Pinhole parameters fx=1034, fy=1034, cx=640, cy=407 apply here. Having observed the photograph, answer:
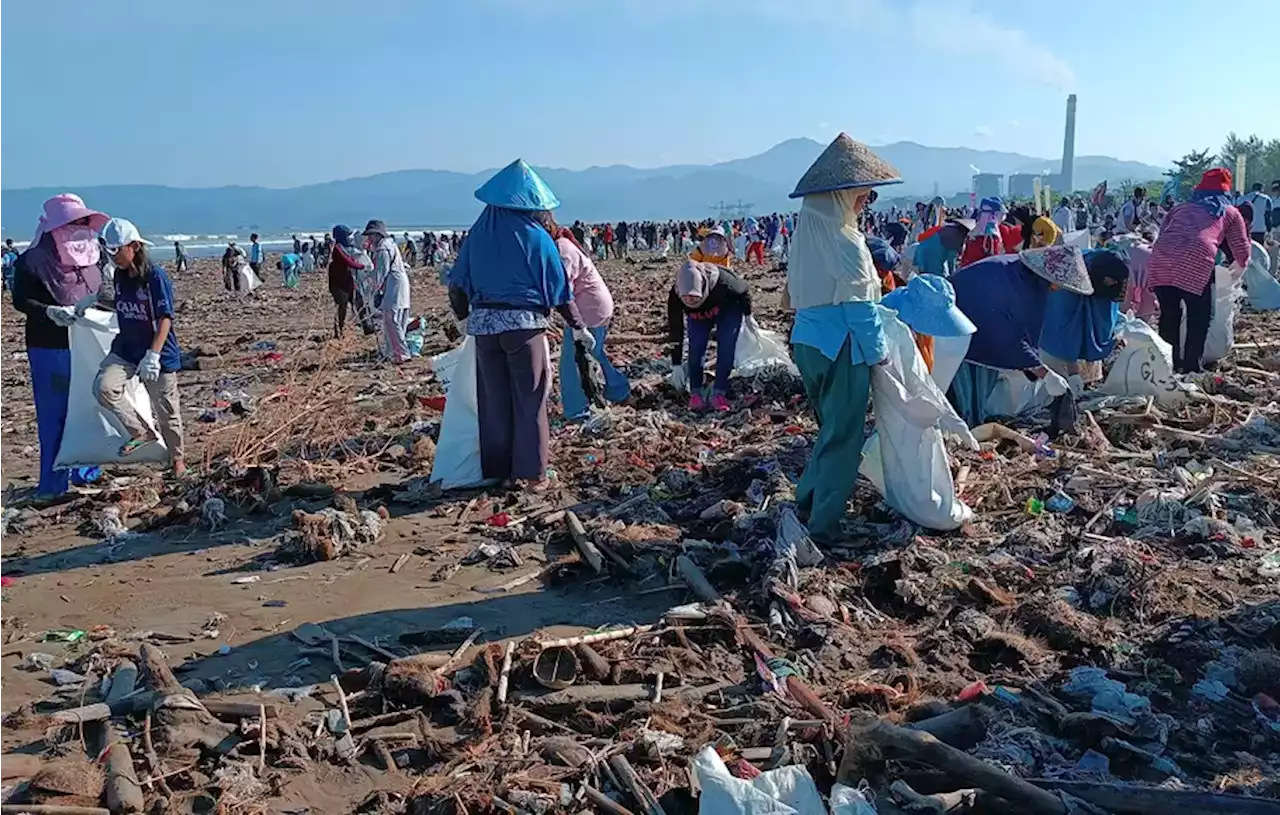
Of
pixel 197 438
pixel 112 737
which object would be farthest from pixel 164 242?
pixel 112 737

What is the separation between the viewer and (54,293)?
626 centimetres

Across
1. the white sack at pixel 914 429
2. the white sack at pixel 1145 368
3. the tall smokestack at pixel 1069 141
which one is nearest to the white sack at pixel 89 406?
the white sack at pixel 914 429

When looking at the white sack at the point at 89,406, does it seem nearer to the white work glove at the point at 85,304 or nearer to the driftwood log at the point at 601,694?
the white work glove at the point at 85,304

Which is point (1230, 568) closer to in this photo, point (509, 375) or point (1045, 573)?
point (1045, 573)

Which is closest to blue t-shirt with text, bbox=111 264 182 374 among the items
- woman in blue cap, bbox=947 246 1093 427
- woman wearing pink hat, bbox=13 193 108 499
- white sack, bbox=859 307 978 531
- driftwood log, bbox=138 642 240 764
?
woman wearing pink hat, bbox=13 193 108 499

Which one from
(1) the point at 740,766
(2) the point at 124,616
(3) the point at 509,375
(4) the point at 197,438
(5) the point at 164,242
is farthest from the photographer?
(5) the point at 164,242

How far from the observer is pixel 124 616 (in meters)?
4.54

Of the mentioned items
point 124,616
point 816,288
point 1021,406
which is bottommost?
point 124,616

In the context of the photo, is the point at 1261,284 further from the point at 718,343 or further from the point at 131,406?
the point at 131,406

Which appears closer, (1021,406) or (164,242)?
(1021,406)

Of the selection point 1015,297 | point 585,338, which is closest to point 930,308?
point 1015,297

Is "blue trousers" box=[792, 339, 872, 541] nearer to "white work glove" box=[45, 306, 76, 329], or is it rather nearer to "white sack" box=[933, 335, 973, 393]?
"white sack" box=[933, 335, 973, 393]

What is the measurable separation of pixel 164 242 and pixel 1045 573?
93815 mm

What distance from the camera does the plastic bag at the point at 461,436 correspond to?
6.35 meters
